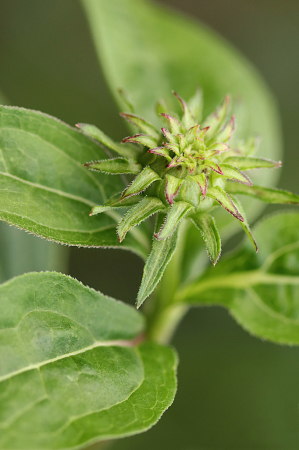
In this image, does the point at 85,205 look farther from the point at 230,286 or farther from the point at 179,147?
the point at 230,286

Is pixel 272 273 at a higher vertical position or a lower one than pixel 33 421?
higher

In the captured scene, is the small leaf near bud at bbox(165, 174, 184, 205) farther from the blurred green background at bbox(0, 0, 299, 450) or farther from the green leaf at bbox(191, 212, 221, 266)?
the blurred green background at bbox(0, 0, 299, 450)

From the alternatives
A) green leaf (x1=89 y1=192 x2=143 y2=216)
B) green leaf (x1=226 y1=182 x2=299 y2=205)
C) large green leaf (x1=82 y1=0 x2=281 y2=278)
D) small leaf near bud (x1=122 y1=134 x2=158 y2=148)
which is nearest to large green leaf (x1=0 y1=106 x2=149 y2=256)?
green leaf (x1=89 y1=192 x2=143 y2=216)

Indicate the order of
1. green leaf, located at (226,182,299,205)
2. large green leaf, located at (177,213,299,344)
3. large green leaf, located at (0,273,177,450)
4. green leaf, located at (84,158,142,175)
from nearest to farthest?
large green leaf, located at (0,273,177,450) < green leaf, located at (84,158,142,175) < green leaf, located at (226,182,299,205) < large green leaf, located at (177,213,299,344)

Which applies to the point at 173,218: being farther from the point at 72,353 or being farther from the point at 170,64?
the point at 170,64

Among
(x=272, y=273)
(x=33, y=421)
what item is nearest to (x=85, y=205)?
(x=33, y=421)

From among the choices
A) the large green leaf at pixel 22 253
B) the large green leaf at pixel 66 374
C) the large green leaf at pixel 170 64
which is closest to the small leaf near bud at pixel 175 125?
the large green leaf at pixel 66 374
